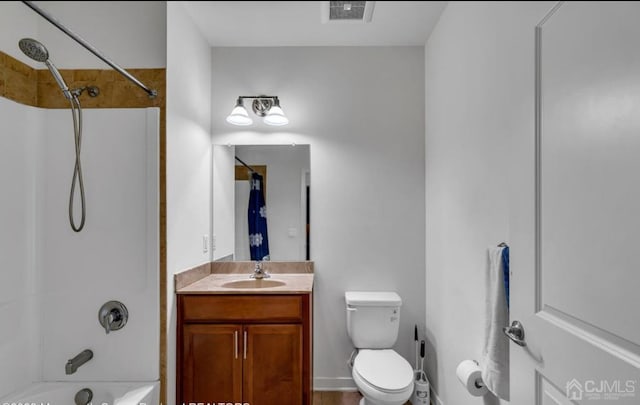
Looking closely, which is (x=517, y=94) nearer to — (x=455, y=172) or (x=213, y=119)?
(x=455, y=172)

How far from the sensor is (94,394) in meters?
1.46

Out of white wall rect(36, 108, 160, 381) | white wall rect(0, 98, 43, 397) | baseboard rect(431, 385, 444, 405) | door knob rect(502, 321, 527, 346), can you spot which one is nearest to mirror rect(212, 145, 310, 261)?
white wall rect(36, 108, 160, 381)

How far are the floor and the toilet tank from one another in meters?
0.38

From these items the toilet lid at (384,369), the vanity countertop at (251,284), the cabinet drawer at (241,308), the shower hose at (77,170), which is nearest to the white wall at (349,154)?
the vanity countertop at (251,284)

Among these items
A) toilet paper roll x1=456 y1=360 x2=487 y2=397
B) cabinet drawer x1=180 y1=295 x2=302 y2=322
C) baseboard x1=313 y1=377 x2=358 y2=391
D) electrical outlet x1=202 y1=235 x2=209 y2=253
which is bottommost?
baseboard x1=313 y1=377 x2=358 y2=391

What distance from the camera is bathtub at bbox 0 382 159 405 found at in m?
1.37

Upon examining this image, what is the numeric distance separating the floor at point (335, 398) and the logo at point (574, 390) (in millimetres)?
1615

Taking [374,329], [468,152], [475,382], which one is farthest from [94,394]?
[468,152]

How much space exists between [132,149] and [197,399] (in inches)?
52.1

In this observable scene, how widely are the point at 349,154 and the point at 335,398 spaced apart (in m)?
1.66

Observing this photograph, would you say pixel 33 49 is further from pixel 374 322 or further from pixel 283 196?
pixel 374 322

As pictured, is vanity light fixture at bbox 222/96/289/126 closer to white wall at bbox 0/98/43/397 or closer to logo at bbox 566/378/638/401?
white wall at bbox 0/98/43/397

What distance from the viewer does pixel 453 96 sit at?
154 centimetres

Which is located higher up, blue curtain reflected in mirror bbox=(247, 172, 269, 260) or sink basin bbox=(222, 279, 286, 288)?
blue curtain reflected in mirror bbox=(247, 172, 269, 260)
